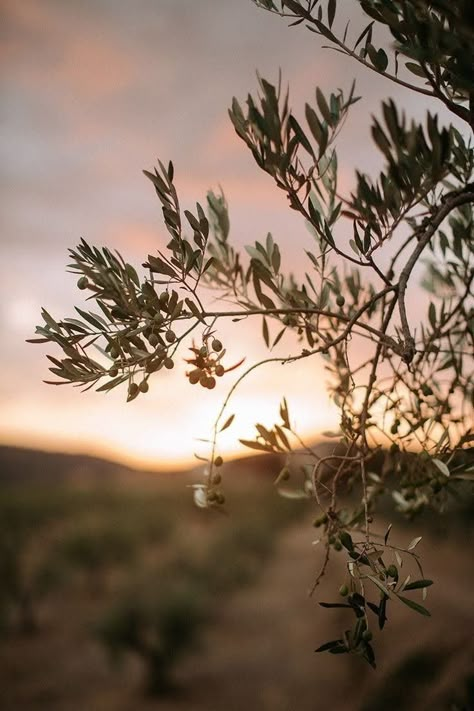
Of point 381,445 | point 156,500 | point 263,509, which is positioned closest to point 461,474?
→ point 381,445

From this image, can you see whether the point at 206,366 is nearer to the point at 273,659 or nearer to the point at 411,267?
the point at 411,267

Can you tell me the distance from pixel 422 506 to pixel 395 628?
693 cm

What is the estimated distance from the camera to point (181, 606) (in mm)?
11273

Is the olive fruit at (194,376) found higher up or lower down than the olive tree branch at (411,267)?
lower down

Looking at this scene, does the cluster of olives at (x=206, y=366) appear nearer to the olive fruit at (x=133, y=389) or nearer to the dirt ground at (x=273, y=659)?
the olive fruit at (x=133, y=389)

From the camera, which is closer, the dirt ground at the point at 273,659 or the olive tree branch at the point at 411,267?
the olive tree branch at the point at 411,267

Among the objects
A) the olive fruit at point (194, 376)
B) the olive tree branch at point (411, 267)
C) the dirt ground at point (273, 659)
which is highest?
the olive tree branch at point (411, 267)

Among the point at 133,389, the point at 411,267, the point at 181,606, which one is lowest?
the point at 181,606

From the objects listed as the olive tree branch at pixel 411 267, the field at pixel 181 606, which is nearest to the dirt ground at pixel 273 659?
the field at pixel 181 606

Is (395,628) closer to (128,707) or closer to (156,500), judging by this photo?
(128,707)

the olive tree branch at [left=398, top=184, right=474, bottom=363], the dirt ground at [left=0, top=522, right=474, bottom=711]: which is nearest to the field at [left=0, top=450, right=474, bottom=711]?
the dirt ground at [left=0, top=522, right=474, bottom=711]

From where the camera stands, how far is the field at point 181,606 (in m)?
7.93

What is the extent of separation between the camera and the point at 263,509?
19406 millimetres

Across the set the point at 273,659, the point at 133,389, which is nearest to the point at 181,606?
the point at 273,659
